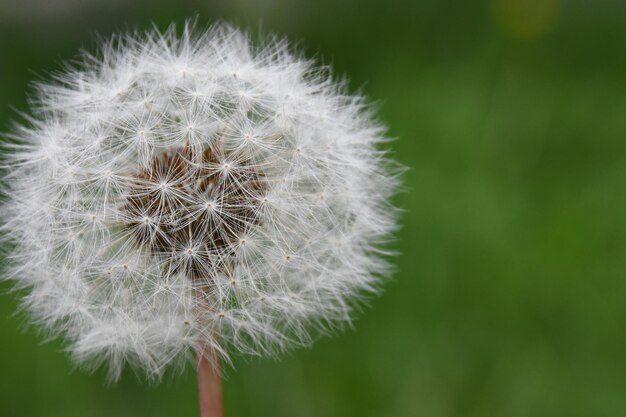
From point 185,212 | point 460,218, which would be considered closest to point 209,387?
point 185,212

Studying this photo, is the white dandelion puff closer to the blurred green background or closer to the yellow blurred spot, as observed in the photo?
the blurred green background

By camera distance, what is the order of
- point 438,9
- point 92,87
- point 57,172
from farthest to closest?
point 438,9 → point 92,87 → point 57,172

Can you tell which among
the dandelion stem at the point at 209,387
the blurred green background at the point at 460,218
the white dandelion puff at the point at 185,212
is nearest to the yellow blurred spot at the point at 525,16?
the blurred green background at the point at 460,218

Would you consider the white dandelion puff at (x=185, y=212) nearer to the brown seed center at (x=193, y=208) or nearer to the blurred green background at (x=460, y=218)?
the brown seed center at (x=193, y=208)

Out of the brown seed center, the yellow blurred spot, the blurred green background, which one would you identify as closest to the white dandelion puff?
the brown seed center

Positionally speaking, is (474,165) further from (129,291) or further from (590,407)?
(129,291)

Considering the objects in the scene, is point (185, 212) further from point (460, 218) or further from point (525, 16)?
point (525, 16)

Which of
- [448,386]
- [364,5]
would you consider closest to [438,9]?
[364,5]
